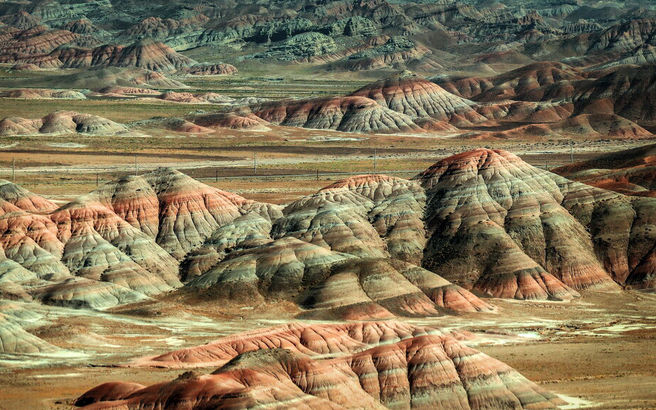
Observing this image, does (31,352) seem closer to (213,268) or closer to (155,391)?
(155,391)

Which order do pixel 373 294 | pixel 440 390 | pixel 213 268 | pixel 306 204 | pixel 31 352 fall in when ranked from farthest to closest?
pixel 306 204
pixel 213 268
pixel 373 294
pixel 31 352
pixel 440 390

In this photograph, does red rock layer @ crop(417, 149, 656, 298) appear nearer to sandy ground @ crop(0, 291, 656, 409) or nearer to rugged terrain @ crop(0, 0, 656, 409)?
rugged terrain @ crop(0, 0, 656, 409)

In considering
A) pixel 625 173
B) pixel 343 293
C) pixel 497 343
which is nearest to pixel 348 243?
pixel 343 293

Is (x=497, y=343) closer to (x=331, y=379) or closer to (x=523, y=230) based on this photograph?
(x=331, y=379)

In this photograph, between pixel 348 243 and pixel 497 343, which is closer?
pixel 497 343

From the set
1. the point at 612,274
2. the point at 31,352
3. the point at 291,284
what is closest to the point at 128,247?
the point at 291,284

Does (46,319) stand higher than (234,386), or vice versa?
(234,386)
